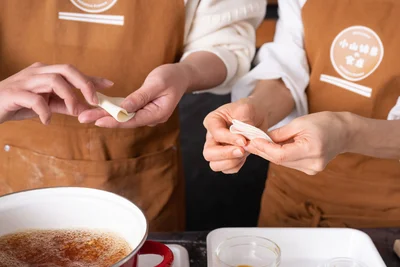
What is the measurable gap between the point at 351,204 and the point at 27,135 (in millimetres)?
755

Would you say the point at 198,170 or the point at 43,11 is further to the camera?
the point at 198,170

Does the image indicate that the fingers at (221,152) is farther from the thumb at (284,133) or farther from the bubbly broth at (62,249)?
the bubbly broth at (62,249)

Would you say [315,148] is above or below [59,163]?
above

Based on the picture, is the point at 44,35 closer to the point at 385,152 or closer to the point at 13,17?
the point at 13,17

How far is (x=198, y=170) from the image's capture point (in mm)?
2312

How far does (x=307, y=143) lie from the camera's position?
84 centimetres

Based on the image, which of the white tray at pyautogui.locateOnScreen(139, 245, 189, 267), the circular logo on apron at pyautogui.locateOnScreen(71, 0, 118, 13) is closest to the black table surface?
the white tray at pyautogui.locateOnScreen(139, 245, 189, 267)

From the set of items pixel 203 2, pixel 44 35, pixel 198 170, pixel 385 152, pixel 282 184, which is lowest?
pixel 198 170

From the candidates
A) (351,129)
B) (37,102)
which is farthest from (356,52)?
(37,102)

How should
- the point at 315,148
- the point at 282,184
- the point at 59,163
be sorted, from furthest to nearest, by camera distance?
the point at 282,184, the point at 59,163, the point at 315,148

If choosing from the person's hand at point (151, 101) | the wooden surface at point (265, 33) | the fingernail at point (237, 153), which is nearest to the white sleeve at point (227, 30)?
the person's hand at point (151, 101)

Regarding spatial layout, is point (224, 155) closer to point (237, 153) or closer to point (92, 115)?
point (237, 153)

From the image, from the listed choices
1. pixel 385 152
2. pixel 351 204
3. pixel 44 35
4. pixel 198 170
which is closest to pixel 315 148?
pixel 385 152

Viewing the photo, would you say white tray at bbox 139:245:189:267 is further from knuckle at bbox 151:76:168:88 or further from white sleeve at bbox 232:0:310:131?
white sleeve at bbox 232:0:310:131
